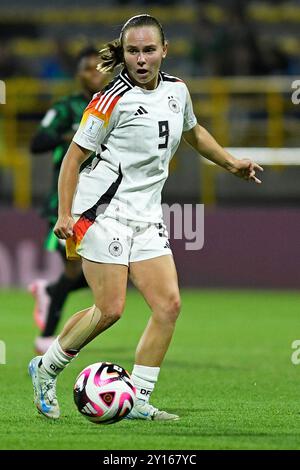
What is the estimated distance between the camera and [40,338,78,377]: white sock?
23.3ft

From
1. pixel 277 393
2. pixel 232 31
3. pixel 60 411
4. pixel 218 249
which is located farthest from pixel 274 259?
pixel 60 411

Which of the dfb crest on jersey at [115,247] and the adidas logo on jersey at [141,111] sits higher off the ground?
the adidas logo on jersey at [141,111]

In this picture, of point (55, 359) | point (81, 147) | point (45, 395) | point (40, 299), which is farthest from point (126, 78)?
point (40, 299)

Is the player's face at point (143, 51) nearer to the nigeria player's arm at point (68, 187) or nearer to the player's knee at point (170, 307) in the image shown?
the nigeria player's arm at point (68, 187)

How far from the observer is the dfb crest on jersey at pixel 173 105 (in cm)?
703

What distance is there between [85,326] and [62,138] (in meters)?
3.54

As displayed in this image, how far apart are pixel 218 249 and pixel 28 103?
428 cm

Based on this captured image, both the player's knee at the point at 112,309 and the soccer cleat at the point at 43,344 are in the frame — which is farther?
the soccer cleat at the point at 43,344

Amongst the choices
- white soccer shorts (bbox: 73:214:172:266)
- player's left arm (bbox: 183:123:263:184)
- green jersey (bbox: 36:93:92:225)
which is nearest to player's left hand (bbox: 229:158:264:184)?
player's left arm (bbox: 183:123:263:184)

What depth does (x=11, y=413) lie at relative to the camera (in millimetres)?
7297

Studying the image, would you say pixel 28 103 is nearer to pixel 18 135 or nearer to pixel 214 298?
pixel 18 135

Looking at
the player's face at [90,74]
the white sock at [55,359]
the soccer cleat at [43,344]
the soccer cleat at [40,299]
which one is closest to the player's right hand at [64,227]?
the white sock at [55,359]

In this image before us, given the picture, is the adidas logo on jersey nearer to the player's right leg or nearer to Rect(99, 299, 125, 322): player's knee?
the player's right leg

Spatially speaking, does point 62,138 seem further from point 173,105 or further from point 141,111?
point 141,111
